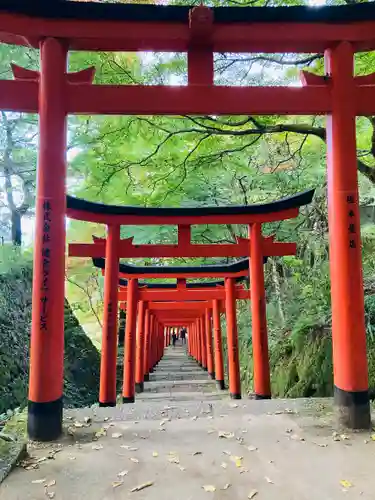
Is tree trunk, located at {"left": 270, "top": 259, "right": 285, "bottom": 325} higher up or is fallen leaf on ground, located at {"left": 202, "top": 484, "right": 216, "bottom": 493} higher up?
tree trunk, located at {"left": 270, "top": 259, "right": 285, "bottom": 325}

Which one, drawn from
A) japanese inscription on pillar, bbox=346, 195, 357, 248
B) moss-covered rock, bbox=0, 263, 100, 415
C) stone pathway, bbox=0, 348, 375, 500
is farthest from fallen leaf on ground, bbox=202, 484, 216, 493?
moss-covered rock, bbox=0, 263, 100, 415

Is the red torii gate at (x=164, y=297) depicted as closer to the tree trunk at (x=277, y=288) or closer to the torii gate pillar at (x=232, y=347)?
the torii gate pillar at (x=232, y=347)

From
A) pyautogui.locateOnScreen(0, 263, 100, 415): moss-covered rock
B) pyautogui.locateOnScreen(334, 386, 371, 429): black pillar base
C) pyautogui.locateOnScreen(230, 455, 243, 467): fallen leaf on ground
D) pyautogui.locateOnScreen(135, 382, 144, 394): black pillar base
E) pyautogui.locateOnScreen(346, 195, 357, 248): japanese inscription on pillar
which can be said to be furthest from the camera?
pyautogui.locateOnScreen(135, 382, 144, 394): black pillar base

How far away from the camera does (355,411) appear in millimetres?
4258

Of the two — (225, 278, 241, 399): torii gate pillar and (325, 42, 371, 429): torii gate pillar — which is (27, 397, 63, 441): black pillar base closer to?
(325, 42, 371, 429): torii gate pillar

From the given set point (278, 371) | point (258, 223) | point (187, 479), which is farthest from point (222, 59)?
point (278, 371)

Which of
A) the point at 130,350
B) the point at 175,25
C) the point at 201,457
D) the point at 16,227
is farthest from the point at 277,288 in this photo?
the point at 16,227

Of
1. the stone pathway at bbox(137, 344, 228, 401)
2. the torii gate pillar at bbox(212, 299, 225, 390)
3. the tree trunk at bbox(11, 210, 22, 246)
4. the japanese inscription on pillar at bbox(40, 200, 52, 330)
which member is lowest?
the stone pathway at bbox(137, 344, 228, 401)

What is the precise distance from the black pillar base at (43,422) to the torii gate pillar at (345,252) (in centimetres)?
277

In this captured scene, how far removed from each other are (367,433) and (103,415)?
2.77 meters

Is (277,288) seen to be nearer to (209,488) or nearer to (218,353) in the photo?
(218,353)

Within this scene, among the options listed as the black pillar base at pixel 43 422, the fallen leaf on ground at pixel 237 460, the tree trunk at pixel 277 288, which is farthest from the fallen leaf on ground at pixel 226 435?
Answer: the tree trunk at pixel 277 288

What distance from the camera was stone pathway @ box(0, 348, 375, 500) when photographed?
2943mm

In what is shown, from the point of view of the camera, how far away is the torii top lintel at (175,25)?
13.7 feet
